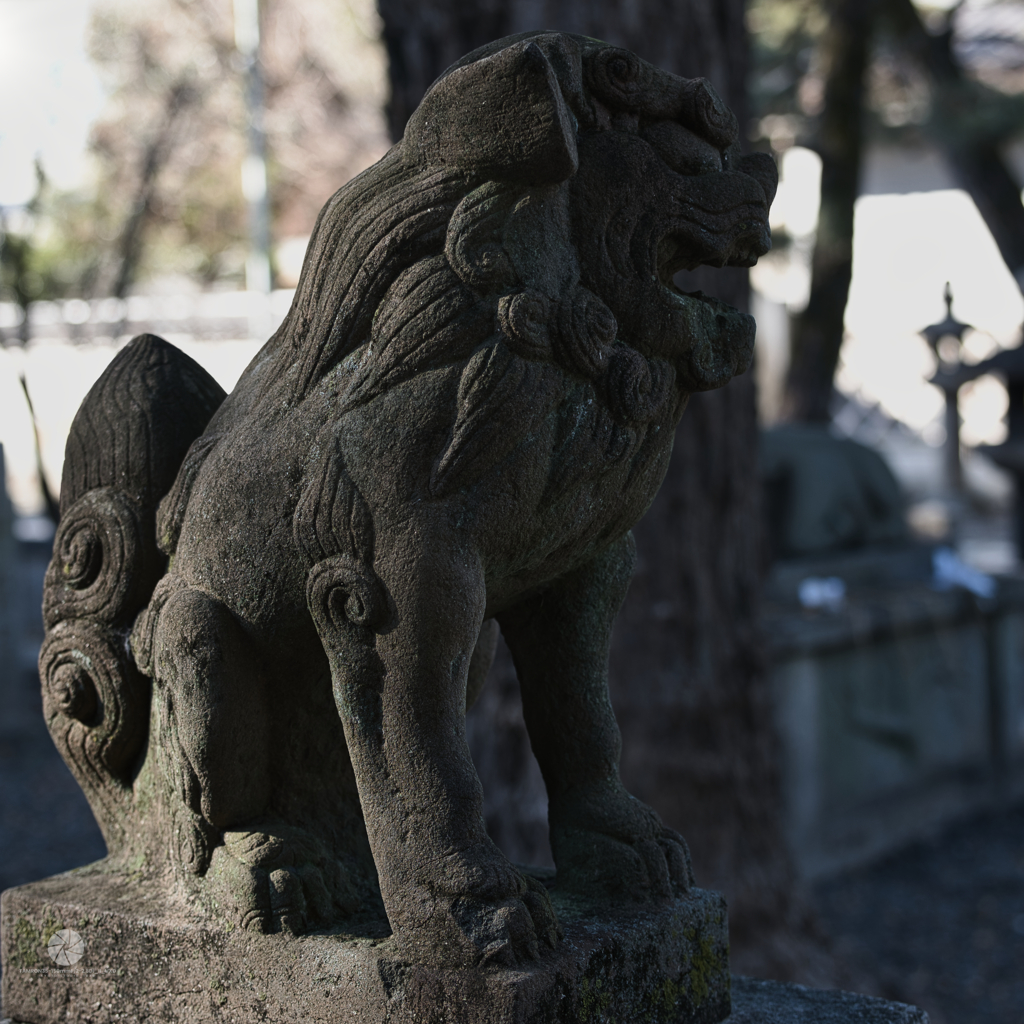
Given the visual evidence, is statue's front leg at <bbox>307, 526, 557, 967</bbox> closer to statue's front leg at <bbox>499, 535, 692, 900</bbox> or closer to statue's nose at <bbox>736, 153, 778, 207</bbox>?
statue's front leg at <bbox>499, 535, 692, 900</bbox>

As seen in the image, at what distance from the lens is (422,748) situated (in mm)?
1422

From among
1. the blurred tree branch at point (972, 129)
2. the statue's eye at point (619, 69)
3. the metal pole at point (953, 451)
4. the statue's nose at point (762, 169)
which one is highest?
the blurred tree branch at point (972, 129)

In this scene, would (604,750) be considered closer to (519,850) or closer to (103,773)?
(103,773)

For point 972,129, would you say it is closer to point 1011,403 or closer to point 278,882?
point 1011,403

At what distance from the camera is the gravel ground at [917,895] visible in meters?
3.98

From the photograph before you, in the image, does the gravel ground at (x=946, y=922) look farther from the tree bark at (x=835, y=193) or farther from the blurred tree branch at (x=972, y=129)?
the blurred tree branch at (x=972, y=129)

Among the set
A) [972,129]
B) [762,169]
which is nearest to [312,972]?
[762,169]

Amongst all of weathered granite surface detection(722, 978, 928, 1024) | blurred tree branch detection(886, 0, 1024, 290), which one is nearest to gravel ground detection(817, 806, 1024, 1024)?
weathered granite surface detection(722, 978, 928, 1024)

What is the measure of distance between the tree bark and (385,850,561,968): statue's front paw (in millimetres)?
6588

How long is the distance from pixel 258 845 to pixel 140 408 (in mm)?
586

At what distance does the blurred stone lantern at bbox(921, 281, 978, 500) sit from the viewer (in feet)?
28.3

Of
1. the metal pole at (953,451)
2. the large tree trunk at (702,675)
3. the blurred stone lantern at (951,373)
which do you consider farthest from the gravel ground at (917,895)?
the metal pole at (953,451)

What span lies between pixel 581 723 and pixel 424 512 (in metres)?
0.44

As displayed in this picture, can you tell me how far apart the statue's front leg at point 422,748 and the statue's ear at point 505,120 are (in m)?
0.41
